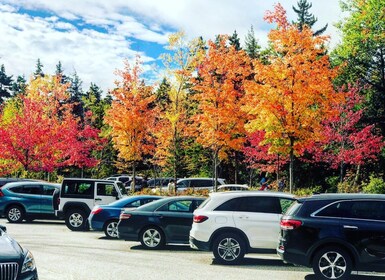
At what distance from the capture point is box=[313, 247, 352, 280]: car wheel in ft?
30.2

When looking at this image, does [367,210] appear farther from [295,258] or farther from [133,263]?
[133,263]

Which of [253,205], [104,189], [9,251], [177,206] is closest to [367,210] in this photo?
[253,205]

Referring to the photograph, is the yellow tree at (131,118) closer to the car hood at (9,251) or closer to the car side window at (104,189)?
the car side window at (104,189)

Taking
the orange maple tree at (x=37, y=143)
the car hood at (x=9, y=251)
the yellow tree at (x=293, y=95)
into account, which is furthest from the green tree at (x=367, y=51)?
the car hood at (x=9, y=251)

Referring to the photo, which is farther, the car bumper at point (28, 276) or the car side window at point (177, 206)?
the car side window at point (177, 206)

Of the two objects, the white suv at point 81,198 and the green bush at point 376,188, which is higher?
the green bush at point 376,188

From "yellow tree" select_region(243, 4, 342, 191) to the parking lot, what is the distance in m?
10.1

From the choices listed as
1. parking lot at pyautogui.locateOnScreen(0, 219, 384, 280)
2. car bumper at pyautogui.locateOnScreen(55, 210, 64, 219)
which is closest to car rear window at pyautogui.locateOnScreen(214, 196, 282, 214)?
parking lot at pyautogui.locateOnScreen(0, 219, 384, 280)

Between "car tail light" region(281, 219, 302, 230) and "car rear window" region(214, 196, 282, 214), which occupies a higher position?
"car rear window" region(214, 196, 282, 214)

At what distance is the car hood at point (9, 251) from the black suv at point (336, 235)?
4.95 metres

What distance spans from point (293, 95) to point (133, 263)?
526 inches

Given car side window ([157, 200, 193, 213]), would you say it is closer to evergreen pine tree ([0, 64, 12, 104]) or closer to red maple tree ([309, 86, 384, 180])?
red maple tree ([309, 86, 384, 180])

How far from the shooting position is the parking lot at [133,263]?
9820 mm

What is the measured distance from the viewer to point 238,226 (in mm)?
11266
